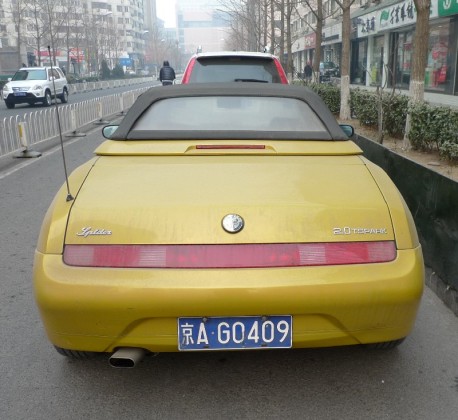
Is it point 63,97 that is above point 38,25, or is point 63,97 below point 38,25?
below

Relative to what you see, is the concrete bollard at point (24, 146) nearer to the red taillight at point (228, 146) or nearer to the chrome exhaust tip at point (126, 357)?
the red taillight at point (228, 146)

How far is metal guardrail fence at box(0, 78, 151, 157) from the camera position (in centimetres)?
1041

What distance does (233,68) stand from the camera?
801 centimetres

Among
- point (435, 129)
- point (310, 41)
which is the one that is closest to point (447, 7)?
point (435, 129)

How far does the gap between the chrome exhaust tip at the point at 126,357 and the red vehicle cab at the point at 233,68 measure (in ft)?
20.1

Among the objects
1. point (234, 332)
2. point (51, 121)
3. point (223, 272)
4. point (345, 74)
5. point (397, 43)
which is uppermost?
point (397, 43)

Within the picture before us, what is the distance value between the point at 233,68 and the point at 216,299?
641cm

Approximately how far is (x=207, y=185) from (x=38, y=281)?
0.90 meters

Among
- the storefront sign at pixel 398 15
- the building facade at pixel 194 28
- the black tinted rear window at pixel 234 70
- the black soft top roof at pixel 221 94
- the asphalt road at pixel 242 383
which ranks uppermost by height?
the building facade at pixel 194 28

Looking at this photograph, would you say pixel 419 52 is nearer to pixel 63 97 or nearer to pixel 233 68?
pixel 233 68

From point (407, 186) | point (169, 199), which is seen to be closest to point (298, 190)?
point (169, 199)

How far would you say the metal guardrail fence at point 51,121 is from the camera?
34.2 feet

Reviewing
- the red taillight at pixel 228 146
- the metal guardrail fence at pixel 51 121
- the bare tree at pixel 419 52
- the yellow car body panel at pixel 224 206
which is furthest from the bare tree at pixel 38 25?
the yellow car body panel at pixel 224 206

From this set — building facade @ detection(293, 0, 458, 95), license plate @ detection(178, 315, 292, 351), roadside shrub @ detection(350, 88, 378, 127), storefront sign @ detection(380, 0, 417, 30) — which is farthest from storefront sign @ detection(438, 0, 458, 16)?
license plate @ detection(178, 315, 292, 351)
